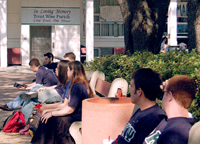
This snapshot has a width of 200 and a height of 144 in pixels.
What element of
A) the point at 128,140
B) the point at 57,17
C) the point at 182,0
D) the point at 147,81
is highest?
the point at 182,0

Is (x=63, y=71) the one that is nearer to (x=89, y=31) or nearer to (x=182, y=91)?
(x=182, y=91)

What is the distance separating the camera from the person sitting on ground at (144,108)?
8.82 feet

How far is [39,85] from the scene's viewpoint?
746 cm

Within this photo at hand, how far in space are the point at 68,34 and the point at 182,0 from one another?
9806 millimetres

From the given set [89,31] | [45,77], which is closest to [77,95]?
[45,77]

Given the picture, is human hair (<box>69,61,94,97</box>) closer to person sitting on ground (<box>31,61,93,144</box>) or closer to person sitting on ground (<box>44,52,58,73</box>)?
person sitting on ground (<box>31,61,93,144</box>)

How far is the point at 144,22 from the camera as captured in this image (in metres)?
7.56

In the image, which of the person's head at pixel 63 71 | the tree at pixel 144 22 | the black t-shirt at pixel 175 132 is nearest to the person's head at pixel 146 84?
the black t-shirt at pixel 175 132

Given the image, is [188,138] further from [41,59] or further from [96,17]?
[96,17]

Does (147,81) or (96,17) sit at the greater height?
(96,17)

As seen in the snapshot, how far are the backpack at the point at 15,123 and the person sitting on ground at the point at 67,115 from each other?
147 centimetres

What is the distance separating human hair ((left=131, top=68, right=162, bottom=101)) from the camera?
2.71 metres

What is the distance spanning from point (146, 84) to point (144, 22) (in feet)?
16.6

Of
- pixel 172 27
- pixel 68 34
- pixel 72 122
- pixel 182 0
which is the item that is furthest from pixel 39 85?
pixel 182 0
